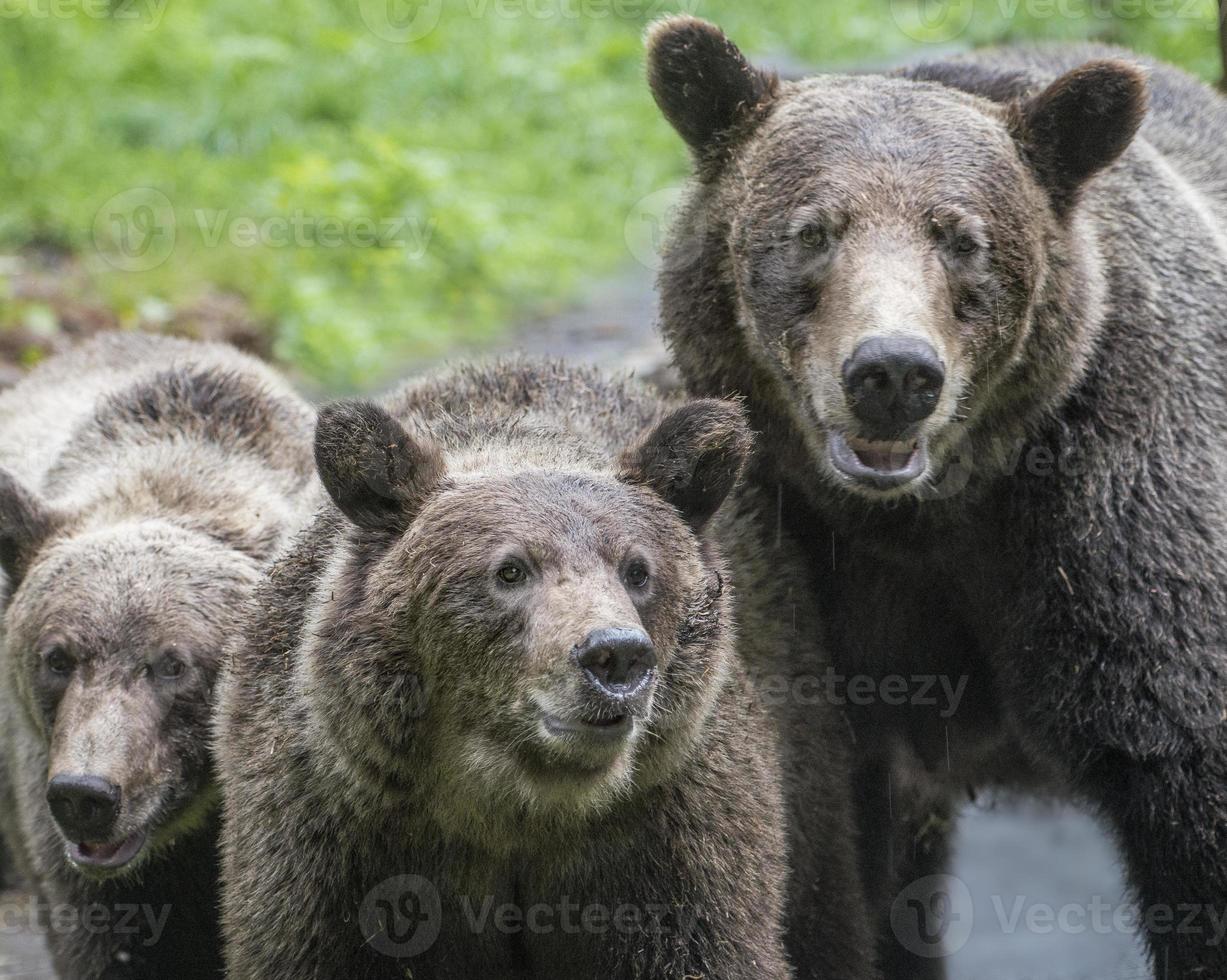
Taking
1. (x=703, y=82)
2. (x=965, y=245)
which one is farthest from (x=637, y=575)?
(x=703, y=82)

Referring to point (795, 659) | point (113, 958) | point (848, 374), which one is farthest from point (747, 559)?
point (113, 958)

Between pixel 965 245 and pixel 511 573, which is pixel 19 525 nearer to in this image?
pixel 511 573

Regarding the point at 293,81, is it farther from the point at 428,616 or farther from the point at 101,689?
the point at 428,616

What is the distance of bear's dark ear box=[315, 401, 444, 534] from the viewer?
6.11 m

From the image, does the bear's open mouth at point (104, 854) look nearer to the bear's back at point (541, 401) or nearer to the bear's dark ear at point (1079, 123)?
the bear's back at point (541, 401)

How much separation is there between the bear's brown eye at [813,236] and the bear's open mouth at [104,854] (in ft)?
12.3

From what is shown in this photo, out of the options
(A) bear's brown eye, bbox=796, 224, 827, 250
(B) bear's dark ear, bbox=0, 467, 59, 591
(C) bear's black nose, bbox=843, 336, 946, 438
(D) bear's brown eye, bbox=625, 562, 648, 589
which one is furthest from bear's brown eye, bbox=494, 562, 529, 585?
(B) bear's dark ear, bbox=0, 467, 59, 591

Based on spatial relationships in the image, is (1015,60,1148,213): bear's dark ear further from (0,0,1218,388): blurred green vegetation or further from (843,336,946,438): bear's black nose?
(0,0,1218,388): blurred green vegetation

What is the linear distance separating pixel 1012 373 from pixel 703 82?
1858 mm

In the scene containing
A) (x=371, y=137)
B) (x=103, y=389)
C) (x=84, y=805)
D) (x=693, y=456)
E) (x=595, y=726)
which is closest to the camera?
(x=595, y=726)

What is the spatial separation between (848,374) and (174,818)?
3.57 m

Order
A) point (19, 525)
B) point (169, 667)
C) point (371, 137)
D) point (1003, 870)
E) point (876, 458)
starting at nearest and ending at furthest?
1. point (876, 458)
2. point (169, 667)
3. point (19, 525)
4. point (1003, 870)
5. point (371, 137)

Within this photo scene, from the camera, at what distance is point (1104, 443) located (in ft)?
24.0

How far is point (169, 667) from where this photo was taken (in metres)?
7.78
